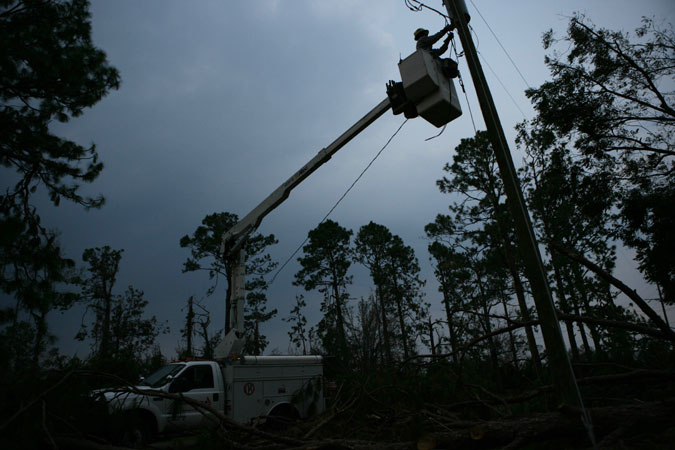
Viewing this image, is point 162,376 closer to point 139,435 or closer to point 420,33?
point 139,435

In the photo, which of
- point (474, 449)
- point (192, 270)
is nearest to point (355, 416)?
point (474, 449)

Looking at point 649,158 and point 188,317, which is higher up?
point 649,158

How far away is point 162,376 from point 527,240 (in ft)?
24.6

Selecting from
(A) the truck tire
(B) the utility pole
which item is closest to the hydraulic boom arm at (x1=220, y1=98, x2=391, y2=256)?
(B) the utility pole

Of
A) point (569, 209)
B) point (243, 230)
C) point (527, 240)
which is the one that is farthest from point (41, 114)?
point (569, 209)

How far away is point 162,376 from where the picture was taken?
7.57 m

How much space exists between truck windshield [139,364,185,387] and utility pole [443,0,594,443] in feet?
23.4

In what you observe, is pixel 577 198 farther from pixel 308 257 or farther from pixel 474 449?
pixel 308 257

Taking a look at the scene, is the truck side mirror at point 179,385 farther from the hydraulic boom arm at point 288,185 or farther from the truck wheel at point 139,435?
the hydraulic boom arm at point 288,185

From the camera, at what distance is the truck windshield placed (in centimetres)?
737

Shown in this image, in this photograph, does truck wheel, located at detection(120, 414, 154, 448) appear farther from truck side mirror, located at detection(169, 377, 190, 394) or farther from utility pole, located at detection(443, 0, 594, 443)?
utility pole, located at detection(443, 0, 594, 443)

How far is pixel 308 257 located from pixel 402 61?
2106 centimetres

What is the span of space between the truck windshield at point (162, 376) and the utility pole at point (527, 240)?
7.13 metres

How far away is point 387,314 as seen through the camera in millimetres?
26406
